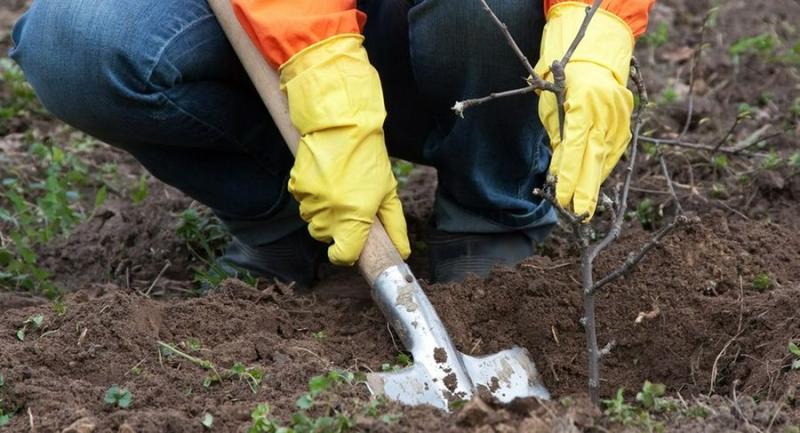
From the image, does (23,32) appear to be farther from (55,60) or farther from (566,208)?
(566,208)

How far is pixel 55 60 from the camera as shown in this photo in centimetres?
256

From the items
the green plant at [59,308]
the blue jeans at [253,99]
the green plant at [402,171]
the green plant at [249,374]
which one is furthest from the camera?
the green plant at [402,171]

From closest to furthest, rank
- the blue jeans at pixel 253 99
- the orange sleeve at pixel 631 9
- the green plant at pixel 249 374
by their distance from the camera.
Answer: the green plant at pixel 249 374
the orange sleeve at pixel 631 9
the blue jeans at pixel 253 99

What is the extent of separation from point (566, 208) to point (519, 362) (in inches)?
14.3

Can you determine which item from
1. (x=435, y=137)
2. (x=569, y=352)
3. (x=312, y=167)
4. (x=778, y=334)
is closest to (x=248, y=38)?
(x=312, y=167)

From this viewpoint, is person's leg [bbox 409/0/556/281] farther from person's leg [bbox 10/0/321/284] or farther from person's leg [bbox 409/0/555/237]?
person's leg [bbox 10/0/321/284]

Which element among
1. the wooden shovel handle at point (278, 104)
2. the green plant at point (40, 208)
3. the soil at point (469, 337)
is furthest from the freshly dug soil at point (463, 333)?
the green plant at point (40, 208)

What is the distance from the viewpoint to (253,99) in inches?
109

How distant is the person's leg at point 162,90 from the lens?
251cm

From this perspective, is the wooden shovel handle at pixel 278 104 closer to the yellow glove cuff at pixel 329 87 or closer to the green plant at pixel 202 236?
the yellow glove cuff at pixel 329 87

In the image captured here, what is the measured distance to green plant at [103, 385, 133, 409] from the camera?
6.88 feet

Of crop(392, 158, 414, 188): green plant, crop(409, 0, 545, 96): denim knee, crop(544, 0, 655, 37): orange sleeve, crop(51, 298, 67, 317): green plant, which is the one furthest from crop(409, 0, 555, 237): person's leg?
crop(51, 298, 67, 317): green plant

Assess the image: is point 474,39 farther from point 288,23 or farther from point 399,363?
point 399,363

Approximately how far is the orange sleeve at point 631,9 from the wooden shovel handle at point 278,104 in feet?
1.89
